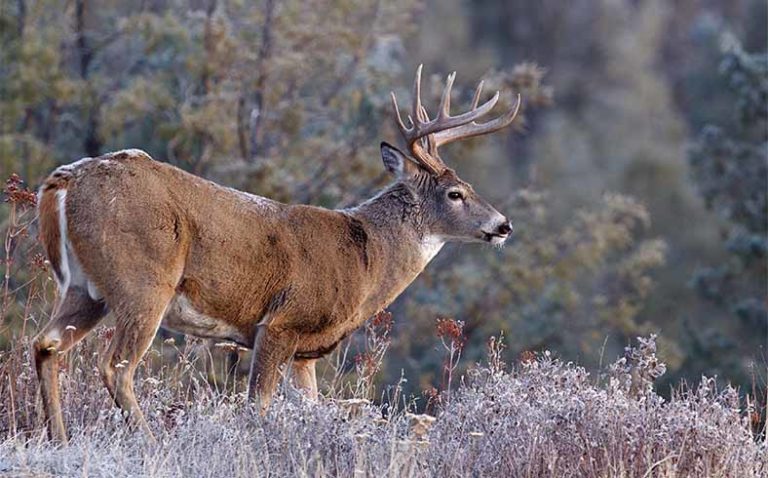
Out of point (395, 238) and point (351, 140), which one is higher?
point (351, 140)

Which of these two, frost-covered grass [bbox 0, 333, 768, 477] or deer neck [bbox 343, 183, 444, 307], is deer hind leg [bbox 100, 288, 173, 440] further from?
deer neck [bbox 343, 183, 444, 307]

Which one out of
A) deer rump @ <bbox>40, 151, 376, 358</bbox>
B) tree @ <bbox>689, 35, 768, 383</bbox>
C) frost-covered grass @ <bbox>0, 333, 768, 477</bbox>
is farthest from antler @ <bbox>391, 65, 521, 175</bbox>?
tree @ <bbox>689, 35, 768, 383</bbox>

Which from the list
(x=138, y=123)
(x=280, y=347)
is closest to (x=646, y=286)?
(x=138, y=123)

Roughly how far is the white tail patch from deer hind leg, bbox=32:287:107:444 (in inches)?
1.8

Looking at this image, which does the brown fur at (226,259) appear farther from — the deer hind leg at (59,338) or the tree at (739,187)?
A: the tree at (739,187)

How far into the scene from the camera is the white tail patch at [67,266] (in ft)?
29.8

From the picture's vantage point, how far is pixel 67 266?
362 inches

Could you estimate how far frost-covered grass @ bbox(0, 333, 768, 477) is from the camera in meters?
8.11

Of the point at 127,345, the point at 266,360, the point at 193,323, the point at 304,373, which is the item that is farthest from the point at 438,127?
the point at 127,345

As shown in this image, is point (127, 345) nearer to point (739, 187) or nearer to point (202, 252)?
point (202, 252)

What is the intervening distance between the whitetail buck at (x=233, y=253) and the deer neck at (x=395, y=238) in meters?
0.01

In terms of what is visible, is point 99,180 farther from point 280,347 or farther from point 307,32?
point 307,32

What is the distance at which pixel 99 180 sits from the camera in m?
9.12

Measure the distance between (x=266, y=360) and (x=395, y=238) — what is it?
155 cm
